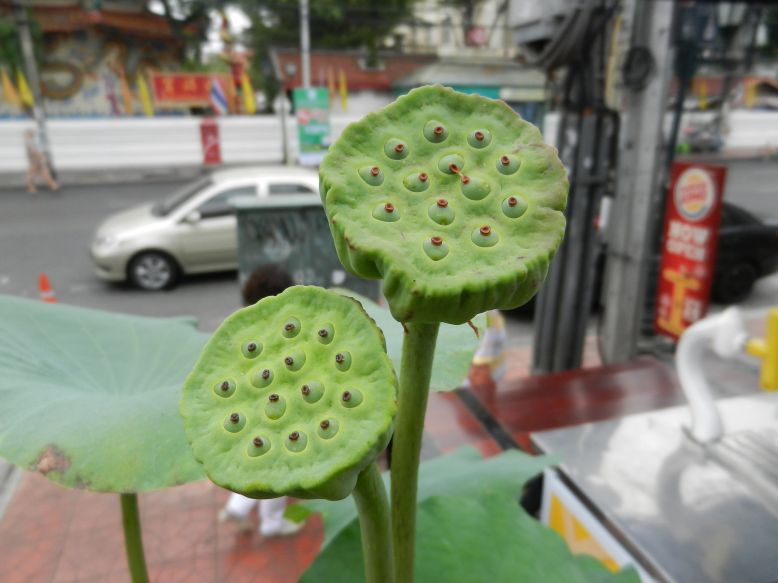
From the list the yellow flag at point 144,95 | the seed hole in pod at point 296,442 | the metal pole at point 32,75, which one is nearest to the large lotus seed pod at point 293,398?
the seed hole in pod at point 296,442

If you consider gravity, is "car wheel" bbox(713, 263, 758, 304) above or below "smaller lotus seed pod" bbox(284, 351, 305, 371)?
below

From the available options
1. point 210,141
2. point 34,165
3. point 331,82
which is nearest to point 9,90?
point 34,165

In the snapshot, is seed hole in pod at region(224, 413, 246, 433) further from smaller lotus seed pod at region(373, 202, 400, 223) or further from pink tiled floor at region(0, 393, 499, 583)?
pink tiled floor at region(0, 393, 499, 583)

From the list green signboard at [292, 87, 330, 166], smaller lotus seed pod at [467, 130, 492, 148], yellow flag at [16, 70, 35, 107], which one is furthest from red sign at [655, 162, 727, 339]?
yellow flag at [16, 70, 35, 107]

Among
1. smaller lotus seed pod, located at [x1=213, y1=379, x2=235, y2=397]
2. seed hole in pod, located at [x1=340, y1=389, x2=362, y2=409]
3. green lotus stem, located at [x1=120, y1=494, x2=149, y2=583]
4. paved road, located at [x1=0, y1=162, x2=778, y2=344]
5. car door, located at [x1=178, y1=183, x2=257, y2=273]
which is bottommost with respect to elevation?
paved road, located at [x1=0, y1=162, x2=778, y2=344]

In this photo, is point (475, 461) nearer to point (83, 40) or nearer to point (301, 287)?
point (301, 287)

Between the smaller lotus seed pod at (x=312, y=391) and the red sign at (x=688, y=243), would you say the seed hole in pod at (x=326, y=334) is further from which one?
the red sign at (x=688, y=243)

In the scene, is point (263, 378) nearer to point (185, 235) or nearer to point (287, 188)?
point (287, 188)
